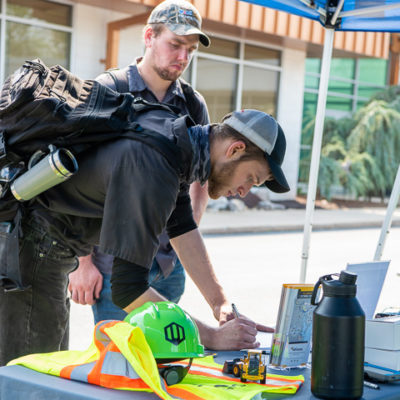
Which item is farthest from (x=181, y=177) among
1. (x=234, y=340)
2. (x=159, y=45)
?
(x=159, y=45)

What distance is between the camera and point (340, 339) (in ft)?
6.30

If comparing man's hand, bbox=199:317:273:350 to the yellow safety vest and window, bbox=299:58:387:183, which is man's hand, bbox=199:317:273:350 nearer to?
the yellow safety vest

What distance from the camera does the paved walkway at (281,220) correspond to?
12805mm

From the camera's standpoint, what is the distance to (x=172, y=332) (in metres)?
1.98

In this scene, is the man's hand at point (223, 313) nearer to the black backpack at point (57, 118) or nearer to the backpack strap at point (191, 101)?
the black backpack at point (57, 118)

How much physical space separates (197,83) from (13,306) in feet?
44.6

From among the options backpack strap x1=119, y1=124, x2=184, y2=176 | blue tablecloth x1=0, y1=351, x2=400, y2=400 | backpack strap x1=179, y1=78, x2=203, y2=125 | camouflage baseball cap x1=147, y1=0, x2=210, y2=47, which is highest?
camouflage baseball cap x1=147, y1=0, x2=210, y2=47

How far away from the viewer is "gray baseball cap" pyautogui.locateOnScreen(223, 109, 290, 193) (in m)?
2.34

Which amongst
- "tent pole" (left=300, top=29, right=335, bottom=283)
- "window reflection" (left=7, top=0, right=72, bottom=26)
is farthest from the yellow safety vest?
"window reflection" (left=7, top=0, right=72, bottom=26)

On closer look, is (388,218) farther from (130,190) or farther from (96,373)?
(96,373)

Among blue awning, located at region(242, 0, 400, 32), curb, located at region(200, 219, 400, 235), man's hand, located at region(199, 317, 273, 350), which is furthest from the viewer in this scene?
curb, located at region(200, 219, 400, 235)

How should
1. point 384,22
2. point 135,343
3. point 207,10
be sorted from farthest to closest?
point 207,10
point 384,22
point 135,343

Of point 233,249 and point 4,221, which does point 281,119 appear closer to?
point 233,249

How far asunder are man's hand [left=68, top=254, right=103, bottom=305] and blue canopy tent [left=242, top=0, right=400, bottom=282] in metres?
1.35
